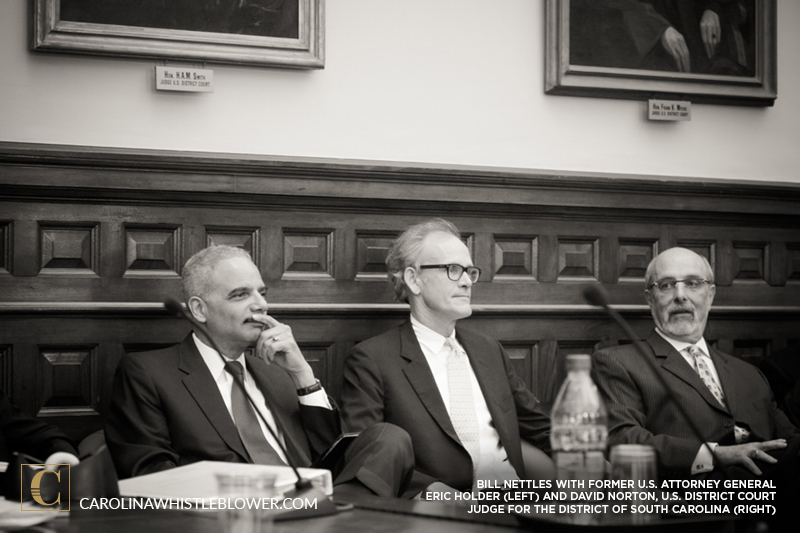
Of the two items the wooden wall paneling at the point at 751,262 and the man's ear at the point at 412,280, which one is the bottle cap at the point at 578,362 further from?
the wooden wall paneling at the point at 751,262

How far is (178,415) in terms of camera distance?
115 inches

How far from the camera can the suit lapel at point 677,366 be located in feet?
11.6

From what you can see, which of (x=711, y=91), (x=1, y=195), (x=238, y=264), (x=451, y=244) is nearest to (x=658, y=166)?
(x=711, y=91)

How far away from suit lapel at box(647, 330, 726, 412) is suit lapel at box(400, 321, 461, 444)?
0.96 metres

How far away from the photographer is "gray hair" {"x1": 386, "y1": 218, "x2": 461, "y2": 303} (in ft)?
11.9

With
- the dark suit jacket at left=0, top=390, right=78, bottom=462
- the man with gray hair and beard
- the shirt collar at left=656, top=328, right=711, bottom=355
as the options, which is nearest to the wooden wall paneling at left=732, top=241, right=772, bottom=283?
the man with gray hair and beard

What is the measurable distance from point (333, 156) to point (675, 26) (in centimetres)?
180

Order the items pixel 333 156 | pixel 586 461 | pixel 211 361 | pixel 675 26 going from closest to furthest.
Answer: pixel 586 461 < pixel 211 361 < pixel 333 156 < pixel 675 26

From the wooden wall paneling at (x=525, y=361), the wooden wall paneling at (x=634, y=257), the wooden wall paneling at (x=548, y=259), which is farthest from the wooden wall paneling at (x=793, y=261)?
the wooden wall paneling at (x=525, y=361)

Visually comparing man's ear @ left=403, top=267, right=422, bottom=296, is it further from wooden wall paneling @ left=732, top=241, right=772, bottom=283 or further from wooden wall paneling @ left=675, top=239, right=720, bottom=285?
wooden wall paneling @ left=732, top=241, right=772, bottom=283

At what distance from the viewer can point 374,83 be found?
395cm

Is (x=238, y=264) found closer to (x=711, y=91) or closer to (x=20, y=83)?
(x=20, y=83)

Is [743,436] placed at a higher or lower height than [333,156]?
lower

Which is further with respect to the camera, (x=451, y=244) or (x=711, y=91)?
(x=711, y=91)
